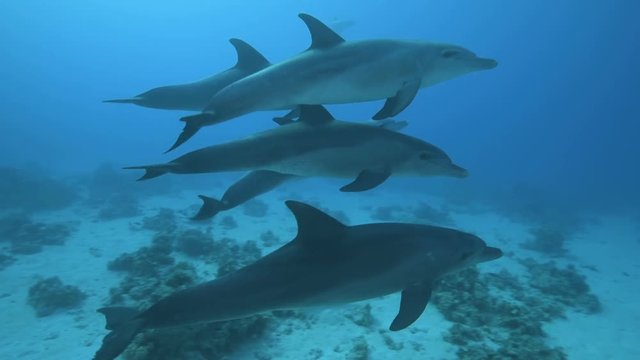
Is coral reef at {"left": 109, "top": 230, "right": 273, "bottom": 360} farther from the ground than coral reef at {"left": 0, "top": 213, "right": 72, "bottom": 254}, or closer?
farther from the ground

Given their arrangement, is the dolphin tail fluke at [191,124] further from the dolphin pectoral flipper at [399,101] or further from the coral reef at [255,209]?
the coral reef at [255,209]

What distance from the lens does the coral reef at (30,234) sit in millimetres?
14078

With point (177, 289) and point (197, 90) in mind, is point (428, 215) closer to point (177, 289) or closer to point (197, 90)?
point (177, 289)

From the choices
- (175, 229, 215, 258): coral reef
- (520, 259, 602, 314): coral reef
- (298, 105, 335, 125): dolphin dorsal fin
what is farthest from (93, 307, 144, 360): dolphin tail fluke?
(520, 259, 602, 314): coral reef

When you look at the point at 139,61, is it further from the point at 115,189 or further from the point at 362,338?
the point at 362,338

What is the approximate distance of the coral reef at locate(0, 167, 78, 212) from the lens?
22078 millimetres

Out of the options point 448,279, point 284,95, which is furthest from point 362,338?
point 284,95

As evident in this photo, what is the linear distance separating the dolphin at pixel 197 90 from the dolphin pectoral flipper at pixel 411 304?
405 cm

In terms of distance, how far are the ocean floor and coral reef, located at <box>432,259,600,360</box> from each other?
0.04 meters

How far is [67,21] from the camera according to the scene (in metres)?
157

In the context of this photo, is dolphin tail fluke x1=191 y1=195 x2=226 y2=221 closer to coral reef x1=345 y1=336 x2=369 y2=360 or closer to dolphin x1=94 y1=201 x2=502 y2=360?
dolphin x1=94 y1=201 x2=502 y2=360

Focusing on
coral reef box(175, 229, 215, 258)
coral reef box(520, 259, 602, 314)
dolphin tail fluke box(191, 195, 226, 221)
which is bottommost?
coral reef box(520, 259, 602, 314)

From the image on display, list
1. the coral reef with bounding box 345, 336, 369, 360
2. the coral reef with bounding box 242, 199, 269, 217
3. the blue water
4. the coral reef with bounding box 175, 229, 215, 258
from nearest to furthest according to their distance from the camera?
the coral reef with bounding box 345, 336, 369, 360 < the coral reef with bounding box 175, 229, 215, 258 < the coral reef with bounding box 242, 199, 269, 217 < the blue water

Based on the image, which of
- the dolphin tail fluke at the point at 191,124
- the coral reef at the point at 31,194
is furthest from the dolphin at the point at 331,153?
the coral reef at the point at 31,194
